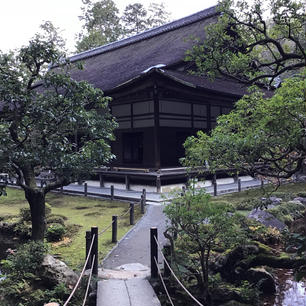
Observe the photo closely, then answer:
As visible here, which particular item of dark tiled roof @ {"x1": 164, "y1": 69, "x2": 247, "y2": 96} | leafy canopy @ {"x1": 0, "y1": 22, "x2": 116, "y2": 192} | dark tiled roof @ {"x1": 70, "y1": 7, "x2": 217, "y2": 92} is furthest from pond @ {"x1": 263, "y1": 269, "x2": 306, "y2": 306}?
dark tiled roof @ {"x1": 70, "y1": 7, "x2": 217, "y2": 92}

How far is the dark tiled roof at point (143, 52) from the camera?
15.6 metres

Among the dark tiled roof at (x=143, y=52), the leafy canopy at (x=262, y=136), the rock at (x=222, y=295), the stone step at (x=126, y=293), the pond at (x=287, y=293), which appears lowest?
the pond at (x=287, y=293)

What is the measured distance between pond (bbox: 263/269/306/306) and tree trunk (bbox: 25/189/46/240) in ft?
14.9

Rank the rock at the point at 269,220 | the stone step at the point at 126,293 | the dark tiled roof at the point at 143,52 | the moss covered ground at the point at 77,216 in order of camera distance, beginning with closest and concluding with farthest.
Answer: the stone step at the point at 126,293
the moss covered ground at the point at 77,216
the rock at the point at 269,220
the dark tiled roof at the point at 143,52

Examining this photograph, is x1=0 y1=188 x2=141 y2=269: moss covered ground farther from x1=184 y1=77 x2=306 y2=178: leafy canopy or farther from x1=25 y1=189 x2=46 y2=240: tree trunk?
x1=184 y1=77 x2=306 y2=178: leafy canopy

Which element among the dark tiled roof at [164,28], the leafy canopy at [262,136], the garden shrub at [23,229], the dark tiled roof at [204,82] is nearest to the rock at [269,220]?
the leafy canopy at [262,136]

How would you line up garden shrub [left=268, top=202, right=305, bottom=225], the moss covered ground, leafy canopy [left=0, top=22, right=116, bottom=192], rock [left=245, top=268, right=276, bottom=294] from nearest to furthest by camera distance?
rock [left=245, top=268, right=276, bottom=294] → leafy canopy [left=0, top=22, right=116, bottom=192] → the moss covered ground → garden shrub [left=268, top=202, right=305, bottom=225]

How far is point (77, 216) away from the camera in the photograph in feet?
35.4

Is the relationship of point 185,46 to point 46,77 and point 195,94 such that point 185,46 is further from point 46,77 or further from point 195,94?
point 46,77

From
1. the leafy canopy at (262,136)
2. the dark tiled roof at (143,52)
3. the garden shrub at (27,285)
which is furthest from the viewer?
the dark tiled roof at (143,52)

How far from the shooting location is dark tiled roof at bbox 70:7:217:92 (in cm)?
1564

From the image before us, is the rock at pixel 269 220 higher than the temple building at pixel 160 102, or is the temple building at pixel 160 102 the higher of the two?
the temple building at pixel 160 102

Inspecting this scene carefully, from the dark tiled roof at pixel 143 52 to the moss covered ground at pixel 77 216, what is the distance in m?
5.39

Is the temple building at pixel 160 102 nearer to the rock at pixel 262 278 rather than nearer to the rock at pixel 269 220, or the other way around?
the rock at pixel 269 220
